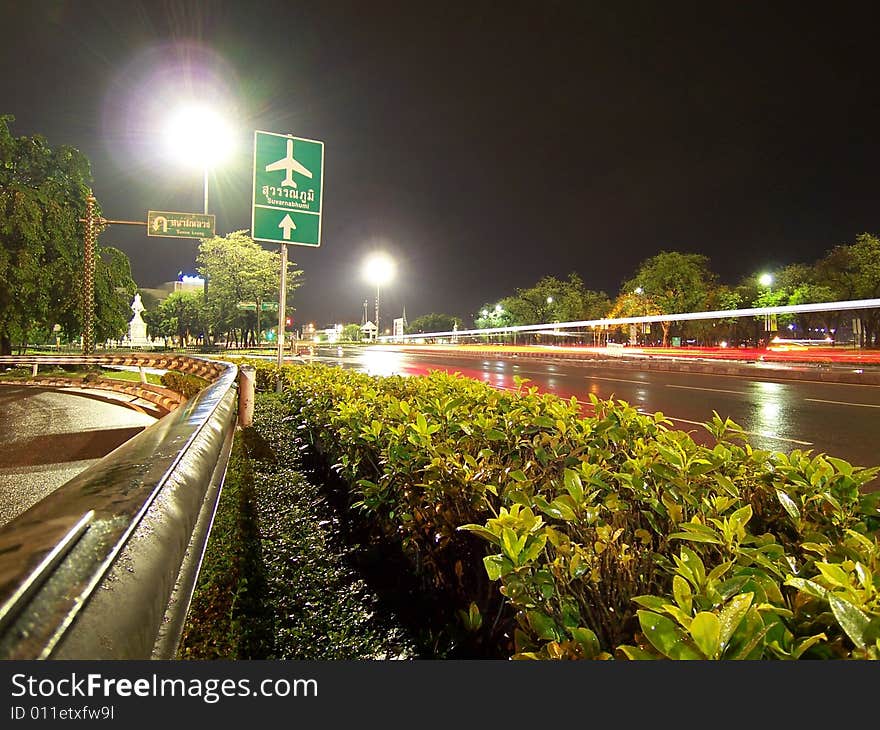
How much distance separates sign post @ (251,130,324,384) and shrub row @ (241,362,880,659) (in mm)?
5840

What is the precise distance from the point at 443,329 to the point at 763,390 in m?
125

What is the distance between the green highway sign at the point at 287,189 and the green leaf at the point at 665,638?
8314 mm

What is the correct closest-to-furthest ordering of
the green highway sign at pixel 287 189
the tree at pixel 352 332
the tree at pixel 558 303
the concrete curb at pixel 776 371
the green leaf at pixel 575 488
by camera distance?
1. the green leaf at pixel 575 488
2. the green highway sign at pixel 287 189
3. the concrete curb at pixel 776 371
4. the tree at pixel 558 303
5. the tree at pixel 352 332

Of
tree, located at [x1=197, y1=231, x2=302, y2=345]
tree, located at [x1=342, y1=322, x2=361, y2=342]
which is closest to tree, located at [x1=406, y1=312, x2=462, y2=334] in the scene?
tree, located at [x1=342, y1=322, x2=361, y2=342]

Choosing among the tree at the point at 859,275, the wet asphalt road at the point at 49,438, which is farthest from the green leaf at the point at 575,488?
the tree at the point at 859,275

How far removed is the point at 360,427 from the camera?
3252 mm

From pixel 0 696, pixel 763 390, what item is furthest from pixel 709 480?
pixel 763 390

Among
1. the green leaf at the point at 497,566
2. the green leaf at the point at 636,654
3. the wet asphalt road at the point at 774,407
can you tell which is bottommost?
the wet asphalt road at the point at 774,407

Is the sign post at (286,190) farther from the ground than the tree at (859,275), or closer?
closer

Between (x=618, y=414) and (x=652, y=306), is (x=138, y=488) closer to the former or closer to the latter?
(x=618, y=414)

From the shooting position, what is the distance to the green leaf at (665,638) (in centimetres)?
99

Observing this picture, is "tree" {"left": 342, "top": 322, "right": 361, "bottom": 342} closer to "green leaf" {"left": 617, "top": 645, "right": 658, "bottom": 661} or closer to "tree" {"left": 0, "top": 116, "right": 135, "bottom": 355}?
"tree" {"left": 0, "top": 116, "right": 135, "bottom": 355}

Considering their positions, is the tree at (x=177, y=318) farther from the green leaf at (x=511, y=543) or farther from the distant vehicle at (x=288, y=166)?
the green leaf at (x=511, y=543)

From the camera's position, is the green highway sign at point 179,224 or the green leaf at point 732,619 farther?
the green highway sign at point 179,224
